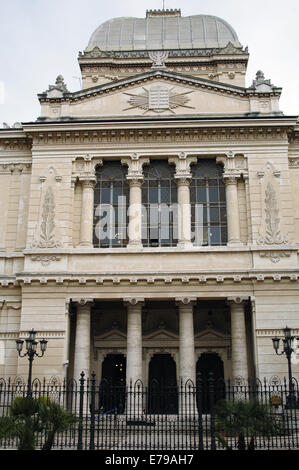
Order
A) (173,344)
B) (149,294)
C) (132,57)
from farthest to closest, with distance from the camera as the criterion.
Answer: (132,57) → (173,344) → (149,294)

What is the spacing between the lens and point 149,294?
82.3 ft

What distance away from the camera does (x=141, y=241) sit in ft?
86.7

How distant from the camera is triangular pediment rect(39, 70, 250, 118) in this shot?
28.1 m

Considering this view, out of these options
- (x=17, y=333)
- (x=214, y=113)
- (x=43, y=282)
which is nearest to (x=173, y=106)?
(x=214, y=113)

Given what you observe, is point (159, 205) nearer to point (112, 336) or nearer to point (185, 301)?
point (185, 301)

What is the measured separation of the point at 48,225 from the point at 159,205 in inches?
232

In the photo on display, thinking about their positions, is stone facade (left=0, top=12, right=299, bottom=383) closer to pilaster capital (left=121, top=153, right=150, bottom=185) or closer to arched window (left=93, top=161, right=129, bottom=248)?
pilaster capital (left=121, top=153, right=150, bottom=185)

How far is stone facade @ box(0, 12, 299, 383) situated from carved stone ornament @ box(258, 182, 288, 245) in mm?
54

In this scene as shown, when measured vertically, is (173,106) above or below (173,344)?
above

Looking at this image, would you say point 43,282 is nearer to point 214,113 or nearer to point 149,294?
point 149,294

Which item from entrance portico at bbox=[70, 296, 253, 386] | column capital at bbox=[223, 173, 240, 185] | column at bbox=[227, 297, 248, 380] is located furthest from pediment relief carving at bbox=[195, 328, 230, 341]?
column capital at bbox=[223, 173, 240, 185]

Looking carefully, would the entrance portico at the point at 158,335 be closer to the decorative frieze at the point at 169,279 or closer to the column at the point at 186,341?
the column at the point at 186,341

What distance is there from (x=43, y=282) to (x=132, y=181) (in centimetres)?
702

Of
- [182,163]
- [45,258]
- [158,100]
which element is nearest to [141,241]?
[182,163]
